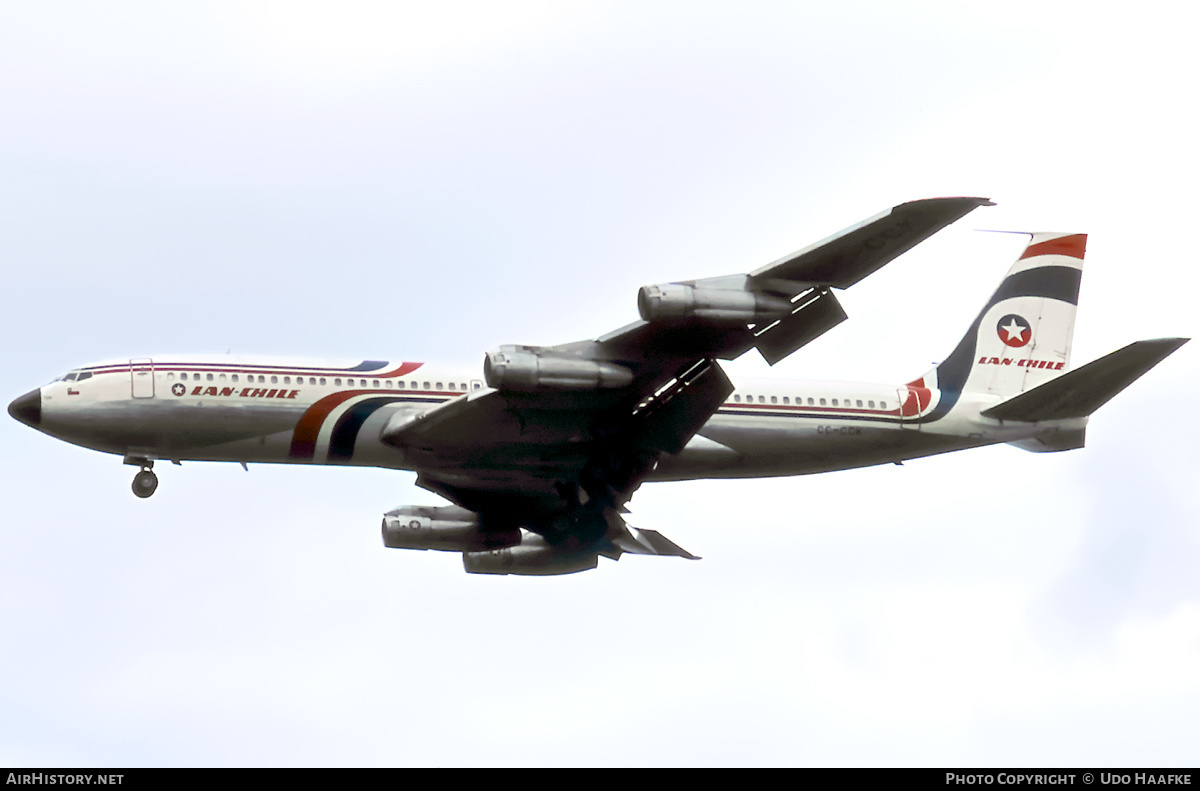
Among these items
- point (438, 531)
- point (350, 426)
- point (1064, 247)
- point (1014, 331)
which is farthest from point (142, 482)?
point (1064, 247)

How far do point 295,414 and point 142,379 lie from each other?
3937mm

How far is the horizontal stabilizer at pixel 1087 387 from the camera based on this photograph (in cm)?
3619

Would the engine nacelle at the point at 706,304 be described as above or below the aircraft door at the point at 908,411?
above

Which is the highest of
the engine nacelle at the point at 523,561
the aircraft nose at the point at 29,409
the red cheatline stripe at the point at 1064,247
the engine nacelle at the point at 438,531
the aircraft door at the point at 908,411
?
the red cheatline stripe at the point at 1064,247

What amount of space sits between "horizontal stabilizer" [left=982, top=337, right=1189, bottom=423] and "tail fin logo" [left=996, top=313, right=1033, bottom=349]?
13.6ft

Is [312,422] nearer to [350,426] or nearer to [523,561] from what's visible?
[350,426]

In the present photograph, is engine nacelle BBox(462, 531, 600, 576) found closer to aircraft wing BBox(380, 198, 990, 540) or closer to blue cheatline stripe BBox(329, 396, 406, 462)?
aircraft wing BBox(380, 198, 990, 540)

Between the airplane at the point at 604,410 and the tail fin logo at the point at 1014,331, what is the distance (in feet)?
0.24

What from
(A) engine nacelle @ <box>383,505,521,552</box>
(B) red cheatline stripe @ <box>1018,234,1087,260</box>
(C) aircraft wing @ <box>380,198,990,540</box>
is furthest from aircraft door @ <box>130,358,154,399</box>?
(B) red cheatline stripe @ <box>1018,234,1087,260</box>

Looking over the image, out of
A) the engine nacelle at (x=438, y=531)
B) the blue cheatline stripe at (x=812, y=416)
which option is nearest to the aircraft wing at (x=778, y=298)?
the blue cheatline stripe at (x=812, y=416)

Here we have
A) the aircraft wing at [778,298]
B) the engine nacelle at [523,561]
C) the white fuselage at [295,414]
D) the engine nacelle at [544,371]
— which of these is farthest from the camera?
the engine nacelle at [523,561]

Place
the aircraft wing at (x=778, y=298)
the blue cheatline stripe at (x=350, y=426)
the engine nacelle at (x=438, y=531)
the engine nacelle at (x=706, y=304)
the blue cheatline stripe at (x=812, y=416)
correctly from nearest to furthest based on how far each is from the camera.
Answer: the aircraft wing at (x=778, y=298)
the engine nacelle at (x=706, y=304)
the blue cheatline stripe at (x=350, y=426)
the blue cheatline stripe at (x=812, y=416)
the engine nacelle at (x=438, y=531)

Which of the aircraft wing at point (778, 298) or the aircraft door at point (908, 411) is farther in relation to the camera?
the aircraft door at point (908, 411)

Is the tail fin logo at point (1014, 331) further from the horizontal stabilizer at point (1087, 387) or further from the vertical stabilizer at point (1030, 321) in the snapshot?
the horizontal stabilizer at point (1087, 387)
